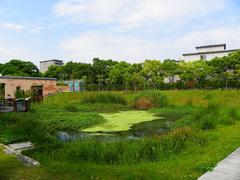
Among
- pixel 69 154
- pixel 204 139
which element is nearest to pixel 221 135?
pixel 204 139

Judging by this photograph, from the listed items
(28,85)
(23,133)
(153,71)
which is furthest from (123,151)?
(153,71)

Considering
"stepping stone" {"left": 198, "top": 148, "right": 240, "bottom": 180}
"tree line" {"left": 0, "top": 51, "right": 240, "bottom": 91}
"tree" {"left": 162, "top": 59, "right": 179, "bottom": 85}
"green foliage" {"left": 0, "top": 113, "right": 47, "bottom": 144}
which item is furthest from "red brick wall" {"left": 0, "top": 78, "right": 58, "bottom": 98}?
"stepping stone" {"left": 198, "top": 148, "right": 240, "bottom": 180}

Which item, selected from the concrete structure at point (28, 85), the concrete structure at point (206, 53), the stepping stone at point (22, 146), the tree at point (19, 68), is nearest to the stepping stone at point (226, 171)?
the stepping stone at point (22, 146)

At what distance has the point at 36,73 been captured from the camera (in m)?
39.8

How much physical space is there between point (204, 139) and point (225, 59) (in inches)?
Result: 780

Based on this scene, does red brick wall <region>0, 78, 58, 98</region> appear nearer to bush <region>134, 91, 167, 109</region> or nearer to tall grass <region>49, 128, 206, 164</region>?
bush <region>134, 91, 167, 109</region>

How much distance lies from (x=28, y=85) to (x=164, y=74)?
44.9 feet

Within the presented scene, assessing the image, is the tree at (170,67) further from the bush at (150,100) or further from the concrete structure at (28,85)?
the concrete structure at (28,85)

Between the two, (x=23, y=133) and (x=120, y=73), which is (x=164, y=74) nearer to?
(x=120, y=73)

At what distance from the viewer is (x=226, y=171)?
3.81m

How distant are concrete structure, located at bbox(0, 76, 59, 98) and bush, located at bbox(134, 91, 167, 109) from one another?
488 inches

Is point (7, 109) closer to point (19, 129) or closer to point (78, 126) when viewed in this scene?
point (78, 126)

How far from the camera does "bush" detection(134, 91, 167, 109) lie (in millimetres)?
16453

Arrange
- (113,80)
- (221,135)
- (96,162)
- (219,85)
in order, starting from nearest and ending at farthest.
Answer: (96,162), (221,135), (219,85), (113,80)
